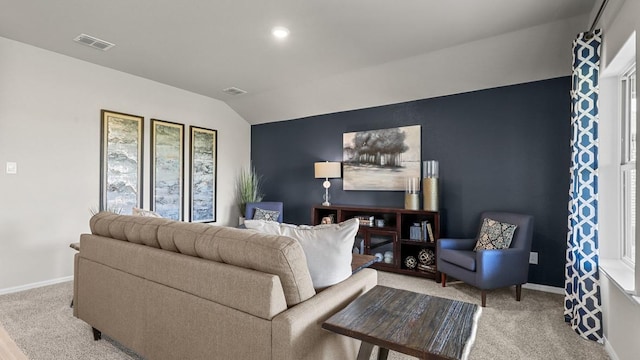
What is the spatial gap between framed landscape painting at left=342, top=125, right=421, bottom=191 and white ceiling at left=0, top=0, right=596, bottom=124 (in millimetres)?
539

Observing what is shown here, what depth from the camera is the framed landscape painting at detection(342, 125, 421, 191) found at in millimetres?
4328

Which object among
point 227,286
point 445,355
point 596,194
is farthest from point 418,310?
point 596,194

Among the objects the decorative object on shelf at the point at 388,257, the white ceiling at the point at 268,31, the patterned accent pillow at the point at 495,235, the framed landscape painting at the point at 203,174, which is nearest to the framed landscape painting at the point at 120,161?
the white ceiling at the point at 268,31

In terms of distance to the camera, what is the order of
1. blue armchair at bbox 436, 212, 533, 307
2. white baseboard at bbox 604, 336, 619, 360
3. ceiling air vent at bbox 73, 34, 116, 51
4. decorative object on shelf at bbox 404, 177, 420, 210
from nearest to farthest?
white baseboard at bbox 604, 336, 619, 360
blue armchair at bbox 436, 212, 533, 307
ceiling air vent at bbox 73, 34, 116, 51
decorative object on shelf at bbox 404, 177, 420, 210

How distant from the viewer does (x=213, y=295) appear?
1486 mm

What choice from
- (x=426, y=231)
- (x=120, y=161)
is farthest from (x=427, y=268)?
(x=120, y=161)

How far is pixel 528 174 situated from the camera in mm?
3539

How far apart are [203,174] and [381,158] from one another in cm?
293

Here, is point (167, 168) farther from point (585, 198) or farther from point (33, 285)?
point (585, 198)

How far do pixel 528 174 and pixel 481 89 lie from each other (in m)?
1.15

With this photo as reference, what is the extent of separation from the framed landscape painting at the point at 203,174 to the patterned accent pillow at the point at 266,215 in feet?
2.94

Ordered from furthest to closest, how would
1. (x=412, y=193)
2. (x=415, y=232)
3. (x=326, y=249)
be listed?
(x=412, y=193) → (x=415, y=232) → (x=326, y=249)

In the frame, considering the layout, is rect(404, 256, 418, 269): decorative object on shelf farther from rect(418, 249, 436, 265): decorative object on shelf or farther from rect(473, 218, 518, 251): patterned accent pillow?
rect(473, 218, 518, 251): patterned accent pillow

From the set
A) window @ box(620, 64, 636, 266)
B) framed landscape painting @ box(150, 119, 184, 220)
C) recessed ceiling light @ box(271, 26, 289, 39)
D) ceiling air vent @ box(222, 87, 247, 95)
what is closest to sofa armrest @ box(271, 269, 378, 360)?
window @ box(620, 64, 636, 266)
